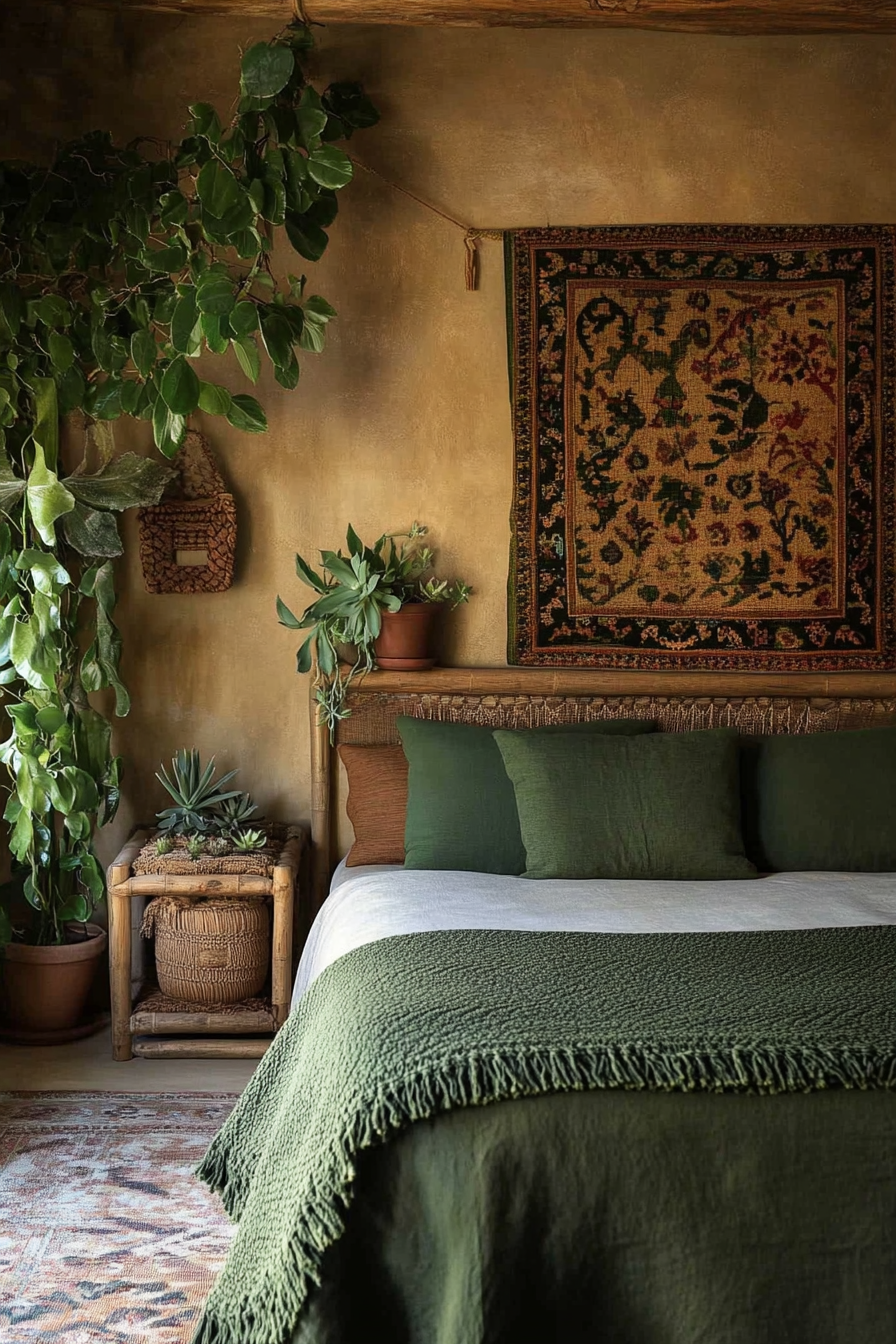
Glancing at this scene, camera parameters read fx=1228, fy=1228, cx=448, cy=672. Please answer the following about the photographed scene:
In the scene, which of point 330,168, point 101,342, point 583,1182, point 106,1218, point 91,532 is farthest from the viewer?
point 91,532

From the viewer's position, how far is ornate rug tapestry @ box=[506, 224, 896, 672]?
362 centimetres

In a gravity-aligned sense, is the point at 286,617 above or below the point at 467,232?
below

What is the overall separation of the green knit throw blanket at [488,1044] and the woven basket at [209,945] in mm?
947

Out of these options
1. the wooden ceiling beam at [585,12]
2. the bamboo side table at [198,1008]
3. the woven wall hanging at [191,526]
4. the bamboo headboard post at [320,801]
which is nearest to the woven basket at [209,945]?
the bamboo side table at [198,1008]

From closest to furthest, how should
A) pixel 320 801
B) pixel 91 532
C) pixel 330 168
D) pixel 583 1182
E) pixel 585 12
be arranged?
pixel 583 1182 < pixel 330 168 < pixel 91 532 < pixel 585 12 < pixel 320 801

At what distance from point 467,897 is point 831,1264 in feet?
4.17

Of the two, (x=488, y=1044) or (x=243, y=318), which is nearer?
(x=488, y=1044)

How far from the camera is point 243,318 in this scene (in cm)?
300

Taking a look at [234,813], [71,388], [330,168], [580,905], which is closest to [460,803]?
[580,905]

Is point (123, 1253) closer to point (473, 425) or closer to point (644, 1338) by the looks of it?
point (644, 1338)

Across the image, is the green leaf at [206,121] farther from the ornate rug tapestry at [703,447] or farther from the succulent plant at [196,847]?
the succulent plant at [196,847]

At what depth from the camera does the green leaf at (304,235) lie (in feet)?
10.6

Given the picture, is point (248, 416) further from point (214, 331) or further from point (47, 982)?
point (47, 982)

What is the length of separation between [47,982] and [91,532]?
1248 mm
